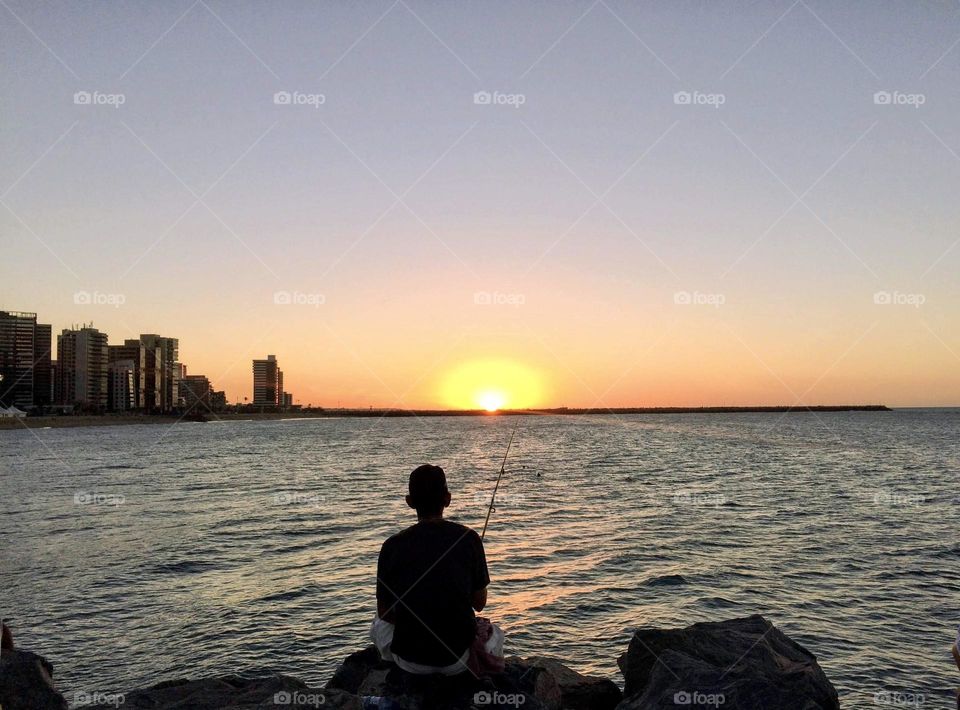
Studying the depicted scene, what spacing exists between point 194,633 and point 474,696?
37.1 feet

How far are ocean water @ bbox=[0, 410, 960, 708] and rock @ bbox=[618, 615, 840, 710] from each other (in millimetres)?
2987

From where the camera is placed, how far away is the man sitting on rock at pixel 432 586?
519 centimetres

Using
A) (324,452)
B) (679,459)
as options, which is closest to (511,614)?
(679,459)

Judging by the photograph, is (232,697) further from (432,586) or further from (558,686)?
(432,586)

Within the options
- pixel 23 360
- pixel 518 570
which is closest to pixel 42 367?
pixel 23 360

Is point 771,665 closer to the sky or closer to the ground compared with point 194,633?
closer to the sky

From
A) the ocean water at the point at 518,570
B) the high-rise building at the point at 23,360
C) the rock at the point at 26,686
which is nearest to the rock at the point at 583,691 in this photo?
the ocean water at the point at 518,570

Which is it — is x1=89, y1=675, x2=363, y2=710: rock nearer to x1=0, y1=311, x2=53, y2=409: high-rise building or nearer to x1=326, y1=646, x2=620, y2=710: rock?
x1=326, y1=646, x2=620, y2=710: rock

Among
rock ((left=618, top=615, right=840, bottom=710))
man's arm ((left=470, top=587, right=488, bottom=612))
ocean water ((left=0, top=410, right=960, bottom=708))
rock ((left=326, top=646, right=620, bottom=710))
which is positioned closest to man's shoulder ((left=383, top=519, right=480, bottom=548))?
man's arm ((left=470, top=587, right=488, bottom=612))

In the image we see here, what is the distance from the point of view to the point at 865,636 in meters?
14.1

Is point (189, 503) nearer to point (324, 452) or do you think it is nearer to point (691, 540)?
point (691, 540)

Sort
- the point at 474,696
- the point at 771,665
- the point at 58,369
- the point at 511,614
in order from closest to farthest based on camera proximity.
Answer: the point at 474,696 < the point at 771,665 < the point at 511,614 < the point at 58,369

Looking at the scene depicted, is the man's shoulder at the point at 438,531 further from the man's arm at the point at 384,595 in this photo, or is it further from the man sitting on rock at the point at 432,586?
the man's arm at the point at 384,595

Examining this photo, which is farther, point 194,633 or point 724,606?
point 724,606
